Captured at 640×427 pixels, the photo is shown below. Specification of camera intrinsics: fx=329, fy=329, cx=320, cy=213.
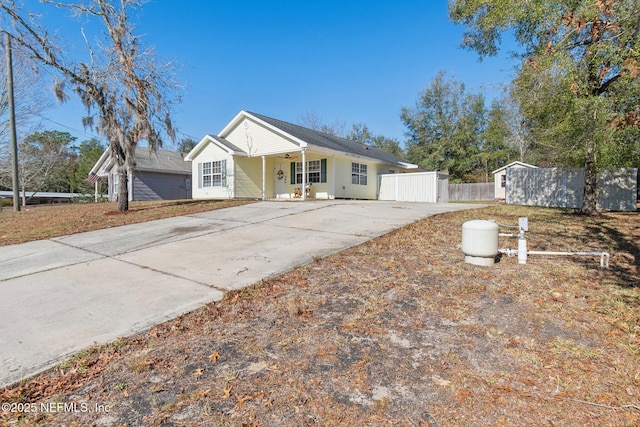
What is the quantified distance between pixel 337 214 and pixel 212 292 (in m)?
6.23

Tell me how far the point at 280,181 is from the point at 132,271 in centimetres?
1342

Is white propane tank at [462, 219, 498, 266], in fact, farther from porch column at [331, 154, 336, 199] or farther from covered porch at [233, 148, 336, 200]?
porch column at [331, 154, 336, 199]

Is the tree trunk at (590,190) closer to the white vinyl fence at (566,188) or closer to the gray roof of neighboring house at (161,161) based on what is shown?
the white vinyl fence at (566,188)

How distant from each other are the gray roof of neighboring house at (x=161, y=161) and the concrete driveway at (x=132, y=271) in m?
15.2

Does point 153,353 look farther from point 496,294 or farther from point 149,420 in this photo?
point 496,294

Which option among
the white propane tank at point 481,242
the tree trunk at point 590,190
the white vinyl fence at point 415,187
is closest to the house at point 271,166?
the white vinyl fence at point 415,187

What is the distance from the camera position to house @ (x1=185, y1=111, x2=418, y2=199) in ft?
53.4

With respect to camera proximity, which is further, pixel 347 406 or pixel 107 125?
pixel 107 125

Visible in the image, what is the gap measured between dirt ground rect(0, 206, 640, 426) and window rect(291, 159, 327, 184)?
41.1 ft

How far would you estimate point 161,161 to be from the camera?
23.6 metres

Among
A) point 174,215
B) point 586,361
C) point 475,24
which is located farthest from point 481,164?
point 586,361

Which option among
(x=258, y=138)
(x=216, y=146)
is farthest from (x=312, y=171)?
(x=216, y=146)

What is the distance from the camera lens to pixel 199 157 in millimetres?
18672

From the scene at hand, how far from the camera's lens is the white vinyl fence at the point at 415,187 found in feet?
55.2
